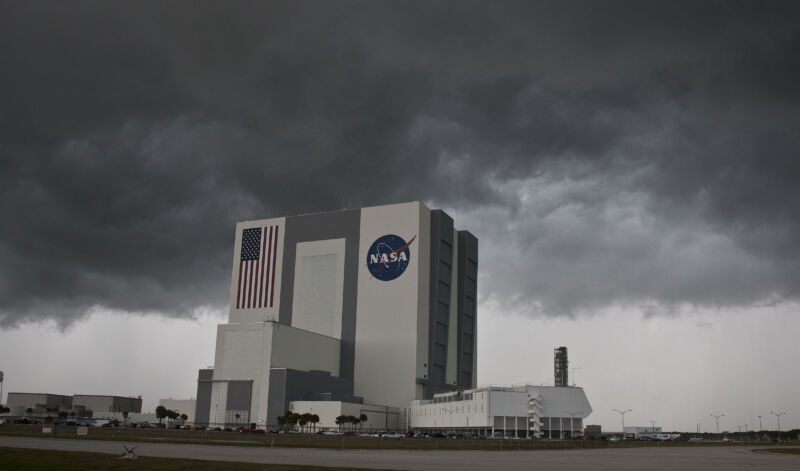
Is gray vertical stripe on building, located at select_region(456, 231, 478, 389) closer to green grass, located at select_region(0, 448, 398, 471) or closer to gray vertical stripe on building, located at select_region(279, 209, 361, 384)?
gray vertical stripe on building, located at select_region(279, 209, 361, 384)

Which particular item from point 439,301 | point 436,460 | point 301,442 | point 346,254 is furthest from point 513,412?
point 436,460

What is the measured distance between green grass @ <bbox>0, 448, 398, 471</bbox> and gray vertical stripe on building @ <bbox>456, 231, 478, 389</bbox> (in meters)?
122

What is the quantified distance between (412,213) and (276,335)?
3752 centimetres

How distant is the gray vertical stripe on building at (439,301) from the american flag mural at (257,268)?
35906 millimetres

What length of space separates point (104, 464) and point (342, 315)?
109m

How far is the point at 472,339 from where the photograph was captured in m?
166

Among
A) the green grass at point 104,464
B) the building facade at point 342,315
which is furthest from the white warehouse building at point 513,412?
the green grass at point 104,464

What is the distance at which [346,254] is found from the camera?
14775 cm

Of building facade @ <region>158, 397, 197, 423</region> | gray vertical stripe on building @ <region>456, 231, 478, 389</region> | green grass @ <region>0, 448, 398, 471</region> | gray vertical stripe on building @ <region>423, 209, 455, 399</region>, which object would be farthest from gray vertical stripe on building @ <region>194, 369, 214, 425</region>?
green grass @ <region>0, 448, 398, 471</region>

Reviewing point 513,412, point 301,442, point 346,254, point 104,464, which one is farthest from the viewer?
point 346,254

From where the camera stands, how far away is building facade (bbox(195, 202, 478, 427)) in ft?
414

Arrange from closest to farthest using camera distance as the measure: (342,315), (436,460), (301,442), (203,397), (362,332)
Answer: (436,460) < (301,442) < (203,397) < (362,332) < (342,315)

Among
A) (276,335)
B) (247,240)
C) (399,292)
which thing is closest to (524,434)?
(399,292)

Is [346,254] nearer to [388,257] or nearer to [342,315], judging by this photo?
[388,257]
